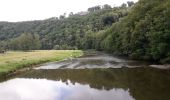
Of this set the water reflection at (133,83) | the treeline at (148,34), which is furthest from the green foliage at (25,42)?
the water reflection at (133,83)

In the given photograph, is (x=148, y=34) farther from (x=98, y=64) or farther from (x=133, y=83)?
(x=133, y=83)

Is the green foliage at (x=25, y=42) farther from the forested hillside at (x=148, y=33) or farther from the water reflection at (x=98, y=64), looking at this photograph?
the water reflection at (x=98, y=64)

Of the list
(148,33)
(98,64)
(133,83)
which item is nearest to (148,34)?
(148,33)

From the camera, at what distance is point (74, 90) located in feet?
148

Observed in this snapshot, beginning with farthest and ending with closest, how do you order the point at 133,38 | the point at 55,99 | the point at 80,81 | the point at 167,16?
the point at 133,38, the point at 167,16, the point at 80,81, the point at 55,99

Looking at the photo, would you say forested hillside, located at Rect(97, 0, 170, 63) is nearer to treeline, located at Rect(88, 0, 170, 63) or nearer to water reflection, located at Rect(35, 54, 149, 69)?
treeline, located at Rect(88, 0, 170, 63)

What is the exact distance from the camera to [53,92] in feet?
147

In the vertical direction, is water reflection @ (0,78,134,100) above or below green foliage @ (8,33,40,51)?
below

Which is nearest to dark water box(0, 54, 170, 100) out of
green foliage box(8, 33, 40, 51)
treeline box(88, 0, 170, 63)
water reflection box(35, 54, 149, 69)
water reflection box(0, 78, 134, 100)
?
water reflection box(0, 78, 134, 100)

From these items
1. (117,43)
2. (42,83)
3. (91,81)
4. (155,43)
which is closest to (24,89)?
(42,83)

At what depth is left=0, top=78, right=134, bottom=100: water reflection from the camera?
39188 mm

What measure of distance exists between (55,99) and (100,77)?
54.5ft

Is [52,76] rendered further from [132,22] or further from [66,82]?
[132,22]

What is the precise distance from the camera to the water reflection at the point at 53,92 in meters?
39.2
